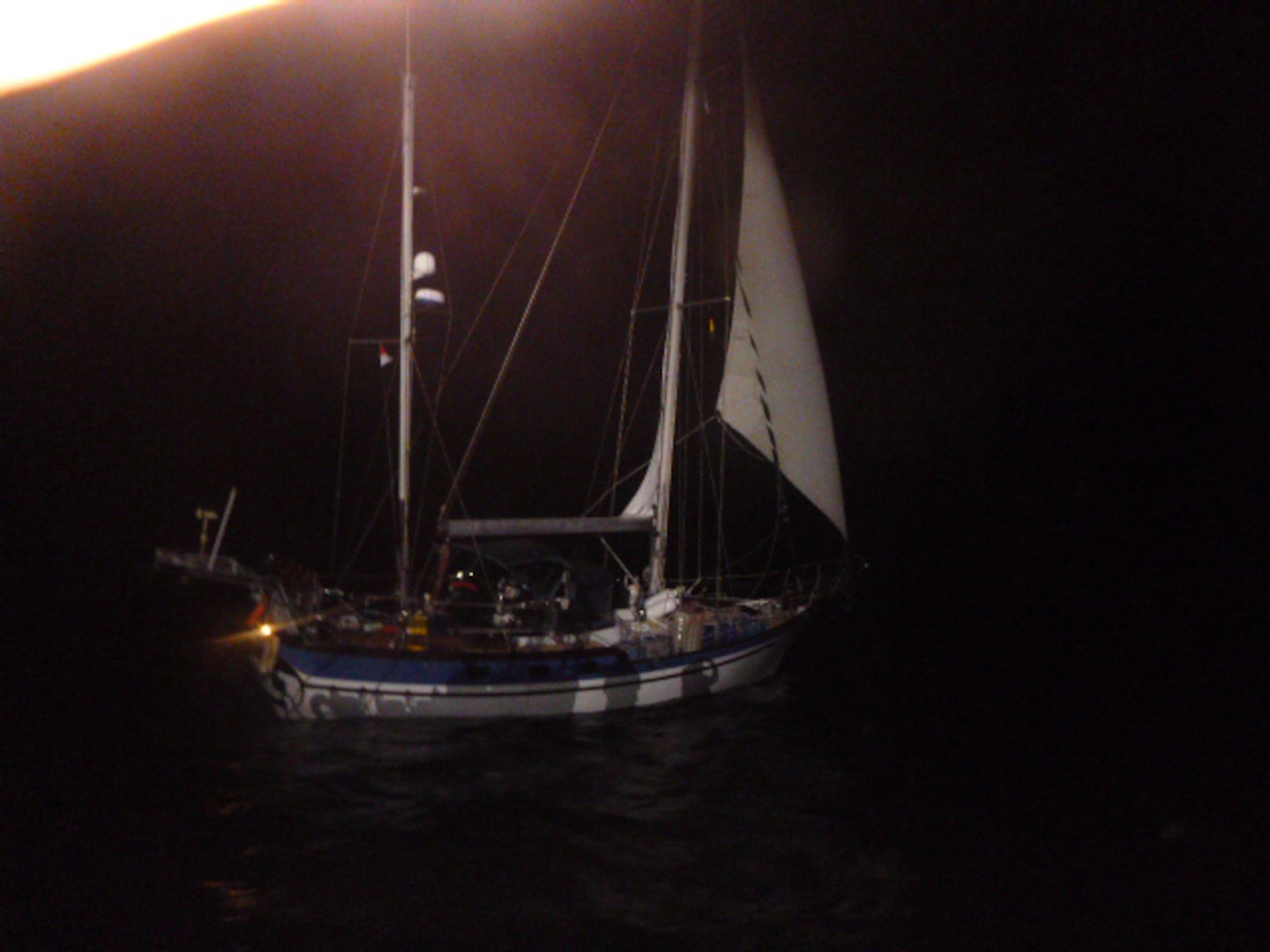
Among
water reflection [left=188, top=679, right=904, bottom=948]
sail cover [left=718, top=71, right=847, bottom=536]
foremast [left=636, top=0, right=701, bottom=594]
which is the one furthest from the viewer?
sail cover [left=718, top=71, right=847, bottom=536]

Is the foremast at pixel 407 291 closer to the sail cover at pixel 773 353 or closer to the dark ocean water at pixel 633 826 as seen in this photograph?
the dark ocean water at pixel 633 826

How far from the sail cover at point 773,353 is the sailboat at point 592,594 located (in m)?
0.04

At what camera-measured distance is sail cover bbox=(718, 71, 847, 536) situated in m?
22.5

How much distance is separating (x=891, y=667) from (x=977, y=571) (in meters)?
23.2

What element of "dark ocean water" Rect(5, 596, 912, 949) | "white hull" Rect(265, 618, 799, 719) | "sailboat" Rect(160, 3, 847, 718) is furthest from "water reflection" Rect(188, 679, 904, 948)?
"sailboat" Rect(160, 3, 847, 718)

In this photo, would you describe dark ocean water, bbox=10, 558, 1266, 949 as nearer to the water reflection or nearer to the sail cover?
the water reflection

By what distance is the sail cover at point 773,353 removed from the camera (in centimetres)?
2250

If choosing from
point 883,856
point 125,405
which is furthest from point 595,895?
point 125,405

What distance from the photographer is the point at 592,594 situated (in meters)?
20.5

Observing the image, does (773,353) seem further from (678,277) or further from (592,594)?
(592,594)

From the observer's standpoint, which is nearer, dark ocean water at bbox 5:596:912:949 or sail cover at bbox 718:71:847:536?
dark ocean water at bbox 5:596:912:949

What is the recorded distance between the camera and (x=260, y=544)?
46438 millimetres

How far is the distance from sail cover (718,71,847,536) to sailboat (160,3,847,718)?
39 mm

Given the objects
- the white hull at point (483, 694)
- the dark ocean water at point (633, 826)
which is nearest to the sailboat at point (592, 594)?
the white hull at point (483, 694)
